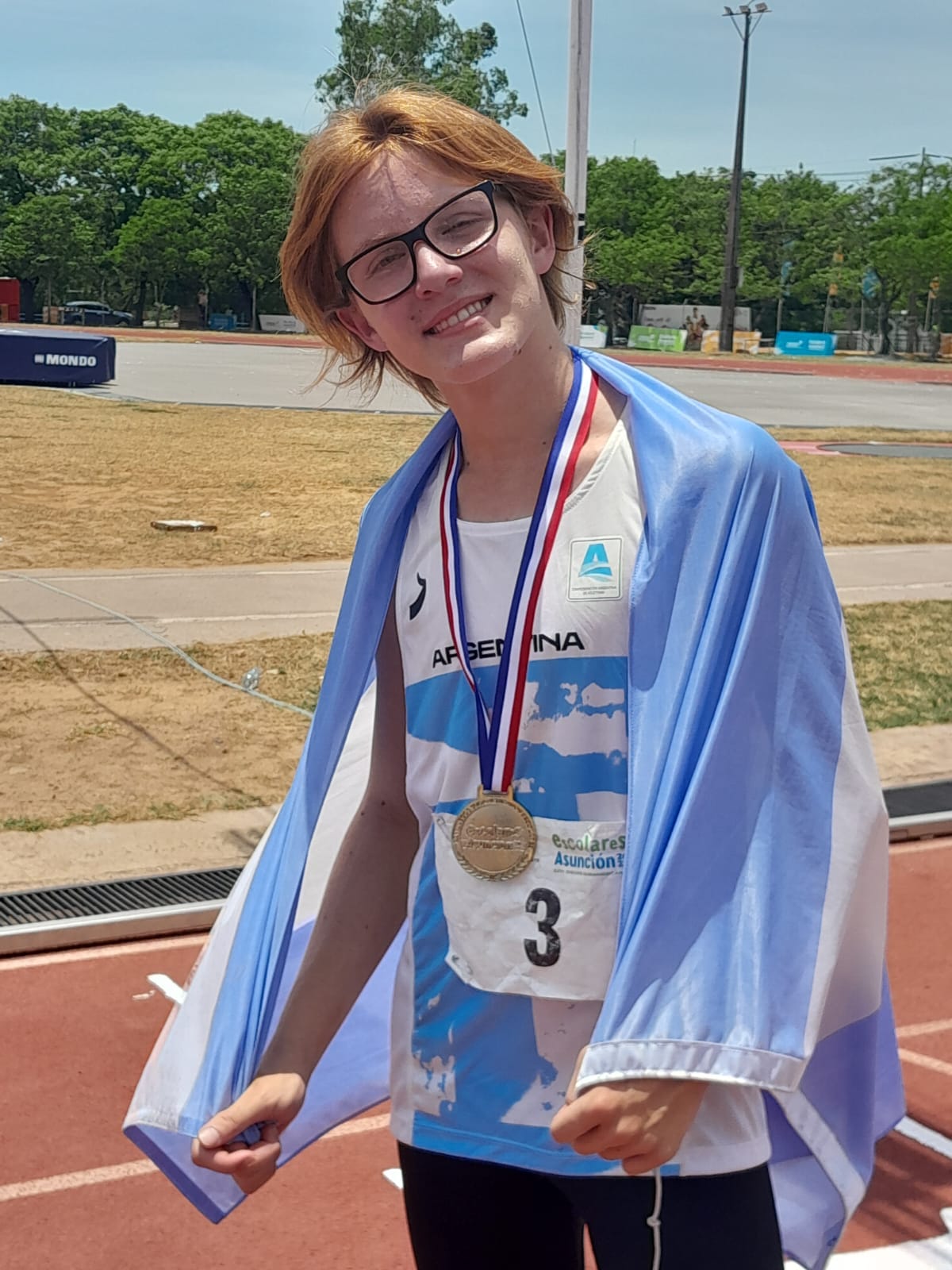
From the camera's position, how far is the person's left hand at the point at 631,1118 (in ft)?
4.70

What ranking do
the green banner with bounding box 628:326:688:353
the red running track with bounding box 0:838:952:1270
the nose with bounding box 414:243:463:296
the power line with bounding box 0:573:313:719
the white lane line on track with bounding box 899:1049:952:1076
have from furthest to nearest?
the green banner with bounding box 628:326:688:353, the power line with bounding box 0:573:313:719, the white lane line on track with bounding box 899:1049:952:1076, the red running track with bounding box 0:838:952:1270, the nose with bounding box 414:243:463:296

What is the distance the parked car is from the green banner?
22.5m

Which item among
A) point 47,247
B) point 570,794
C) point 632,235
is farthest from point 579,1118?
point 632,235

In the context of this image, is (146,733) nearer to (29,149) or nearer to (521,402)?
(521,402)

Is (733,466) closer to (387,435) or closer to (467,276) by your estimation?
(467,276)

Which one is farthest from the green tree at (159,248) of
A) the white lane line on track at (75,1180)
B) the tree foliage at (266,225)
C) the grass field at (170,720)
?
the white lane line on track at (75,1180)

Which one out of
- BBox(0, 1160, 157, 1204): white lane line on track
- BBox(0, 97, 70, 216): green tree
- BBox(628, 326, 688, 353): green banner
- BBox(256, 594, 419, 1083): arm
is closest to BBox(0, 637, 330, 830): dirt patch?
BBox(0, 1160, 157, 1204): white lane line on track

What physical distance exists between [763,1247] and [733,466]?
870 millimetres

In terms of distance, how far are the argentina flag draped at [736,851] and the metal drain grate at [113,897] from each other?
334cm

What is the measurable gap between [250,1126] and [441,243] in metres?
1.08

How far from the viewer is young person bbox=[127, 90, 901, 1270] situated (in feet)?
4.86

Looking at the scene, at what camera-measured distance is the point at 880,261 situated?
67.2 metres

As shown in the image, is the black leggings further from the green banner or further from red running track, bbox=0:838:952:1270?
the green banner

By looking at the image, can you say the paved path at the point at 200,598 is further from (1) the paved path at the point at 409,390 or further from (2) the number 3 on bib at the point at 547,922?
(1) the paved path at the point at 409,390
